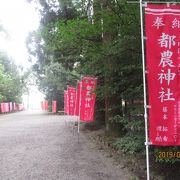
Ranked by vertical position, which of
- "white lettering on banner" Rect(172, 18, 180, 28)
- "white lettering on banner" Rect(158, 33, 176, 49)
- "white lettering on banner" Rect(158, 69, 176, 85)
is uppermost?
"white lettering on banner" Rect(172, 18, 180, 28)

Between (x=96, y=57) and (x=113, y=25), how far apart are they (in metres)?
0.95

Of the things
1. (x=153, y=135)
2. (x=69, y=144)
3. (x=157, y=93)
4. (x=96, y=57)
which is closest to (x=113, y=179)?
(x=153, y=135)

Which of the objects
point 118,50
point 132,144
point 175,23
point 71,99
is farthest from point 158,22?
point 71,99

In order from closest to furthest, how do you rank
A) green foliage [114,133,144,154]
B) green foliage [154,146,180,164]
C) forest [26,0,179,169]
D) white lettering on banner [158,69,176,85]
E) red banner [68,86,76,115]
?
white lettering on banner [158,69,176,85], green foliage [154,146,180,164], forest [26,0,179,169], green foliage [114,133,144,154], red banner [68,86,76,115]

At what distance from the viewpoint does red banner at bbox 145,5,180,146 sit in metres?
5.97

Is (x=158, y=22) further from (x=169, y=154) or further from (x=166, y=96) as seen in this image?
(x=169, y=154)

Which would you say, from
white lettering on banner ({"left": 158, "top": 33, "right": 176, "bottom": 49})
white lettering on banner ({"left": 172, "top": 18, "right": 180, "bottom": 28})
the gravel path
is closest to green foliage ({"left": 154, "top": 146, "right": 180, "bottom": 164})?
the gravel path

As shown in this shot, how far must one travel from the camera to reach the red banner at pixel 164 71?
597 cm

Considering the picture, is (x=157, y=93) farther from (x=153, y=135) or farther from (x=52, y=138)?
(x=52, y=138)

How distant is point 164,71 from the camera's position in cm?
596

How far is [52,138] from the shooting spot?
1479 centimetres
